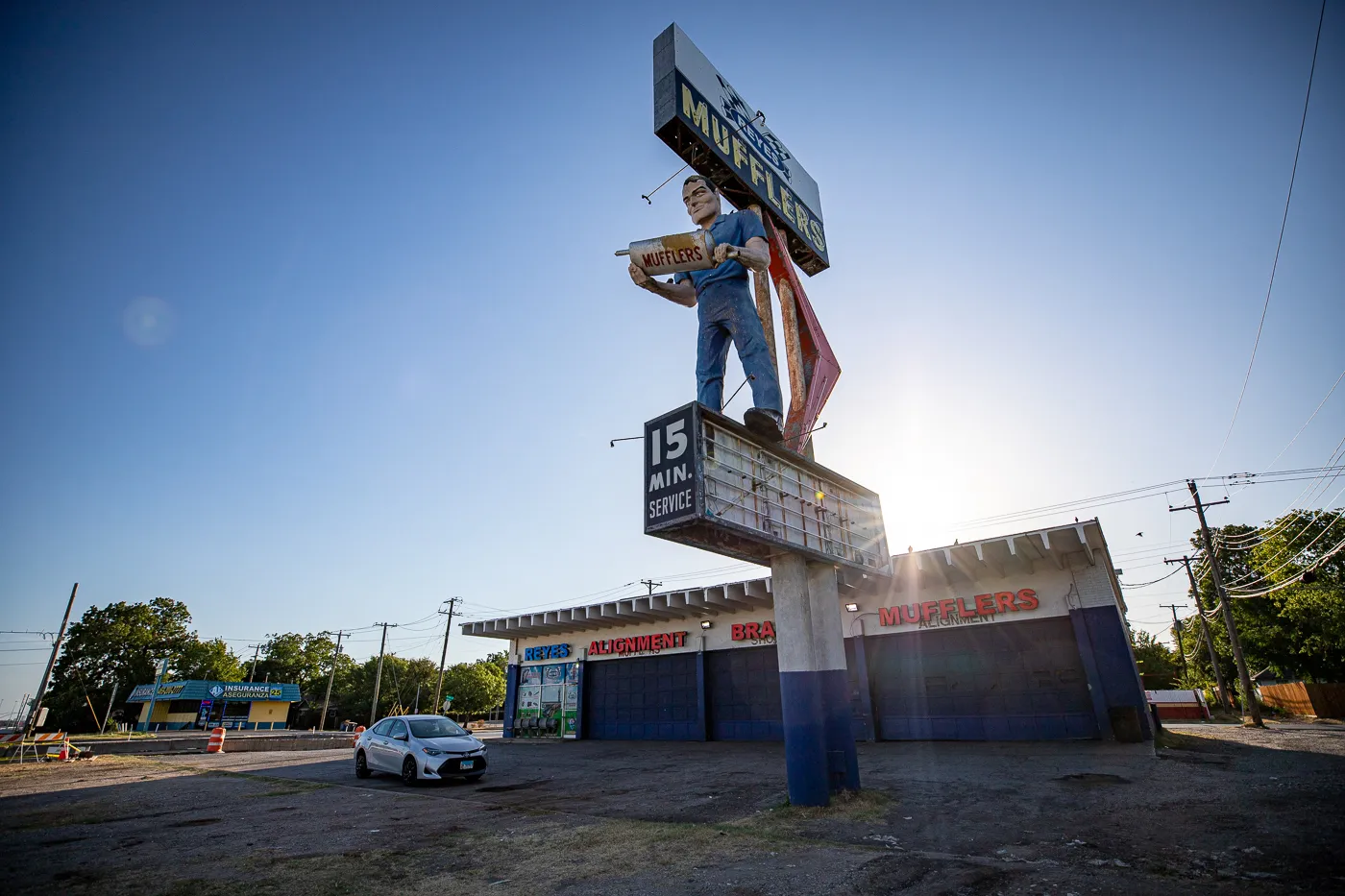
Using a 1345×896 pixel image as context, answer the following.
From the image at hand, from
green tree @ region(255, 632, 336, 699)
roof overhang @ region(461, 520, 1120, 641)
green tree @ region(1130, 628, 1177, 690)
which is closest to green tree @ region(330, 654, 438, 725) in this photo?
green tree @ region(255, 632, 336, 699)

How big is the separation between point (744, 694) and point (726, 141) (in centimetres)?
1924

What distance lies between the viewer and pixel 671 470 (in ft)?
26.3

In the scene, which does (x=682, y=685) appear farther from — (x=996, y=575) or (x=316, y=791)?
(x=316, y=791)

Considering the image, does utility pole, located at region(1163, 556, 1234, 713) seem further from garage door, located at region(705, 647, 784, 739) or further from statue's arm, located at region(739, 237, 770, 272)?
statue's arm, located at region(739, 237, 770, 272)

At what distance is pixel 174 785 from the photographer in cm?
1361

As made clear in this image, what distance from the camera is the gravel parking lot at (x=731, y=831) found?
557cm

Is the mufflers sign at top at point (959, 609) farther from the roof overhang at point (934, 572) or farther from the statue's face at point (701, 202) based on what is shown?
the statue's face at point (701, 202)

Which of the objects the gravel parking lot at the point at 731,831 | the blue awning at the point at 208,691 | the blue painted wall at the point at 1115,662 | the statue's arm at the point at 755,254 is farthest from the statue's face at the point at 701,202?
the blue awning at the point at 208,691

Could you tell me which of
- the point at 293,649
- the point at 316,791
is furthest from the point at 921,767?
the point at 293,649

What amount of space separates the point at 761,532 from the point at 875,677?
46.9ft

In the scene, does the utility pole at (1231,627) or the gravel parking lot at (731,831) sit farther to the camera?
the utility pole at (1231,627)

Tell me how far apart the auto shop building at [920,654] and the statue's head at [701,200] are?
7.37m

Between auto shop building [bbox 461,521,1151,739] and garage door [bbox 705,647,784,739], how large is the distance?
0.05m

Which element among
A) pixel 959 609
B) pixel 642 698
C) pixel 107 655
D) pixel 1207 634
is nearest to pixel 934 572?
pixel 959 609
